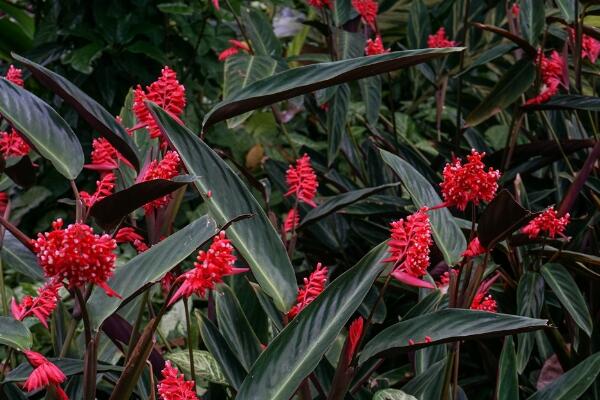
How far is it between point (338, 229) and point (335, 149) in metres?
0.20

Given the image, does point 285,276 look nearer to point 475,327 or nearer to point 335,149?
point 475,327

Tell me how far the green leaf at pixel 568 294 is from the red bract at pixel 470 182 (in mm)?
544

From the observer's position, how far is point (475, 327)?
3.49 feet

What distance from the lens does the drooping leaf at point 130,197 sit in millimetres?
969

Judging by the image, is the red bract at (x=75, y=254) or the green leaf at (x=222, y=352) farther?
the green leaf at (x=222, y=352)

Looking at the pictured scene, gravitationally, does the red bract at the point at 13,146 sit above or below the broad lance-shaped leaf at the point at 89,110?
below

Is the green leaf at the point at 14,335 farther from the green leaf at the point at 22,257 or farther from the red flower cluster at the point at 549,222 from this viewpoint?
the red flower cluster at the point at 549,222

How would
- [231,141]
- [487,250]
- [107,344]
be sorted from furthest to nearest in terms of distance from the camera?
[231,141], [107,344], [487,250]

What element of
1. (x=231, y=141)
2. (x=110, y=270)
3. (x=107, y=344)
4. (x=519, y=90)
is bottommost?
(x=231, y=141)

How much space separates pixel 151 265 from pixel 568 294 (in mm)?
910

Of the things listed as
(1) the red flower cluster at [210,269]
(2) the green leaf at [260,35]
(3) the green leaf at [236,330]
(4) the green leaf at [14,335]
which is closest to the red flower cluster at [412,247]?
(1) the red flower cluster at [210,269]

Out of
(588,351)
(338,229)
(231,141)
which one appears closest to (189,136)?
(588,351)

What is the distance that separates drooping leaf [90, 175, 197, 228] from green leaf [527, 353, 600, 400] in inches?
29.2

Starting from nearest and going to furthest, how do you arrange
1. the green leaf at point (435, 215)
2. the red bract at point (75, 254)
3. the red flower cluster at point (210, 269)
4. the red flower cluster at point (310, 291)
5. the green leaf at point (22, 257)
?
the red bract at point (75, 254) < the red flower cluster at point (210, 269) < the red flower cluster at point (310, 291) < the green leaf at point (435, 215) < the green leaf at point (22, 257)
